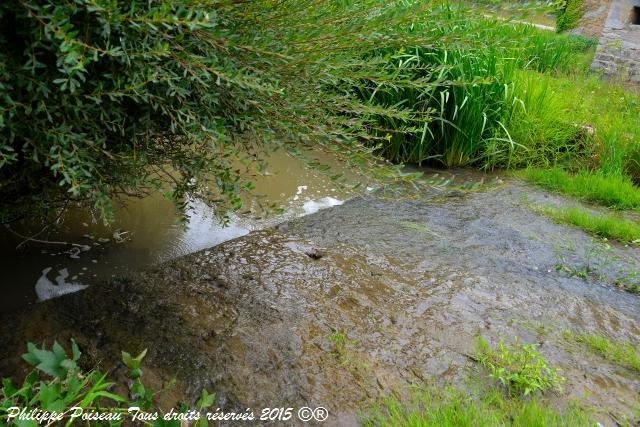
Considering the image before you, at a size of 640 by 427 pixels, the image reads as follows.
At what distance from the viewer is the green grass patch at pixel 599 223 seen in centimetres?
345

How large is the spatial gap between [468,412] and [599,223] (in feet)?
7.42

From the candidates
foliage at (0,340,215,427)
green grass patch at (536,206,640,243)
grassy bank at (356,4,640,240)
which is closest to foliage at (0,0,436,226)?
foliage at (0,340,215,427)

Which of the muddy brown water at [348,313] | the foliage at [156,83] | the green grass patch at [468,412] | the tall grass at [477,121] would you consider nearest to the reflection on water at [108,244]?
the muddy brown water at [348,313]

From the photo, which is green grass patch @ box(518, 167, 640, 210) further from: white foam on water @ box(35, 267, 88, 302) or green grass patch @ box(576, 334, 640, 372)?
white foam on water @ box(35, 267, 88, 302)

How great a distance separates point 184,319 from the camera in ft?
7.09

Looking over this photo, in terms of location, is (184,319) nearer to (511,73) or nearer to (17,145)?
(17,145)

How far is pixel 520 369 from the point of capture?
1980 mm

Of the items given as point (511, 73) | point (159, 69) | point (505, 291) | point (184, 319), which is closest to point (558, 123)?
point (511, 73)

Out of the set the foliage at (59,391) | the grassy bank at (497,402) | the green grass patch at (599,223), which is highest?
the foliage at (59,391)

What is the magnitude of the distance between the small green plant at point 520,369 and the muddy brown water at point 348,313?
0.07 metres

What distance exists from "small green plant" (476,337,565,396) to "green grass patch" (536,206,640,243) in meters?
1.72

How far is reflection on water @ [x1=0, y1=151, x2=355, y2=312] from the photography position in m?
2.43

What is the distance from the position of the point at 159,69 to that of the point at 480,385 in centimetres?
146

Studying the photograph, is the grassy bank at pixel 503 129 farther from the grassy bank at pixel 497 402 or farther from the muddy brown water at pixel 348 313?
the grassy bank at pixel 497 402
